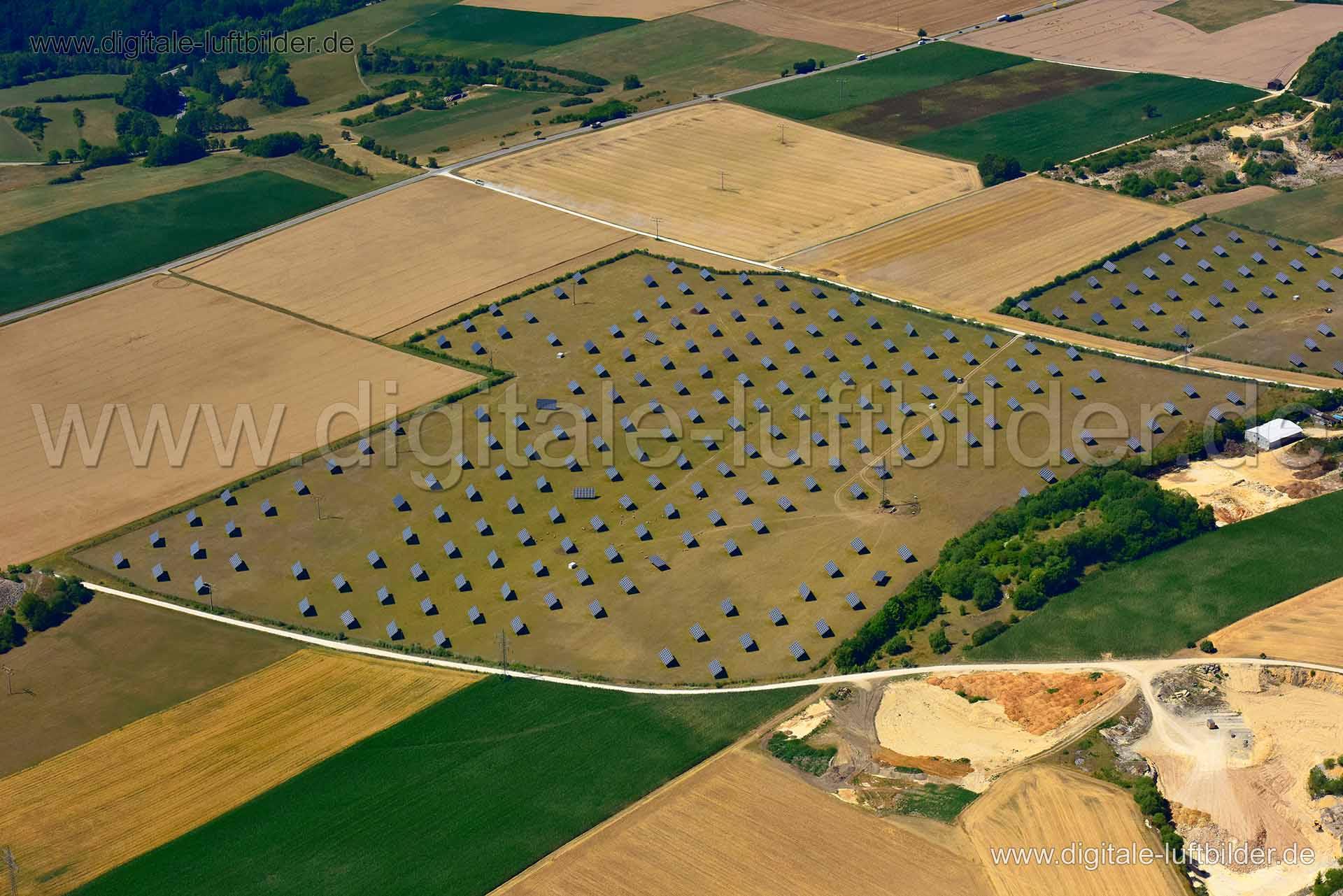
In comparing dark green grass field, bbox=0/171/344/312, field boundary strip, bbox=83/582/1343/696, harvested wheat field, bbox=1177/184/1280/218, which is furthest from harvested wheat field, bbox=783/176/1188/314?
dark green grass field, bbox=0/171/344/312

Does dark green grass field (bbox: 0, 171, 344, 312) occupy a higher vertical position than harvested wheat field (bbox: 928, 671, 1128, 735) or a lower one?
higher

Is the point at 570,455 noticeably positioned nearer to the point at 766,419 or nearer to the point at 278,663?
the point at 766,419

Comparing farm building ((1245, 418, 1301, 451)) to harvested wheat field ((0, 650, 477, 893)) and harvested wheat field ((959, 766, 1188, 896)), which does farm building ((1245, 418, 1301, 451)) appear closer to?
harvested wheat field ((959, 766, 1188, 896))

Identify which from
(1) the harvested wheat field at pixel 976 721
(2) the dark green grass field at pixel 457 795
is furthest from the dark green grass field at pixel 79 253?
(1) the harvested wheat field at pixel 976 721

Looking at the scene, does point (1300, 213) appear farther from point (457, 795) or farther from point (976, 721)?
point (457, 795)

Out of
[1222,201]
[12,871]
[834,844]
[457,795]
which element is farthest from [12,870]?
[1222,201]

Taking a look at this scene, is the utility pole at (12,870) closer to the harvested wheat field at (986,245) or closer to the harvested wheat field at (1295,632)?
the harvested wheat field at (1295,632)
